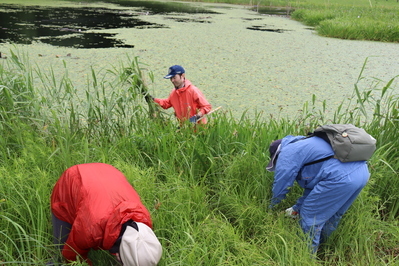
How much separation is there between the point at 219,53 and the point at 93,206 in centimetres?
446

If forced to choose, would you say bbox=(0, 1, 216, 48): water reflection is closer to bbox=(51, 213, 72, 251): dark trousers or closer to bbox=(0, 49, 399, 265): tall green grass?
bbox=(0, 49, 399, 265): tall green grass

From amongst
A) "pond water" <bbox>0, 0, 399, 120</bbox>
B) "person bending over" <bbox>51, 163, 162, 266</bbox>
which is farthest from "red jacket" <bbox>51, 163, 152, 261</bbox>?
"pond water" <bbox>0, 0, 399, 120</bbox>

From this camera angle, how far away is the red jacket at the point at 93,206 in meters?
1.17

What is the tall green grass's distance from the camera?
1.39m

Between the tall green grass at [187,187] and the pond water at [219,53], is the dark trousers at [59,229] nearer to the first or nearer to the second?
the tall green grass at [187,187]

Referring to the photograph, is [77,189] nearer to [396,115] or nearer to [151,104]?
[151,104]

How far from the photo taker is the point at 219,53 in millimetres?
5363

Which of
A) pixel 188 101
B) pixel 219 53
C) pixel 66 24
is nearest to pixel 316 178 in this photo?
pixel 188 101

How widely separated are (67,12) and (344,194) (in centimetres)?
913

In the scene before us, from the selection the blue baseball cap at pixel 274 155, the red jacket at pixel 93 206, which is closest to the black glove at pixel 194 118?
the blue baseball cap at pixel 274 155

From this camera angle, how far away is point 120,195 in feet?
4.16

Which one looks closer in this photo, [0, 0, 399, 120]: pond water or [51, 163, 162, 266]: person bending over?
[51, 163, 162, 266]: person bending over

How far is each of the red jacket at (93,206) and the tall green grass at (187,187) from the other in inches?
4.6

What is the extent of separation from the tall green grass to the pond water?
647 mm
